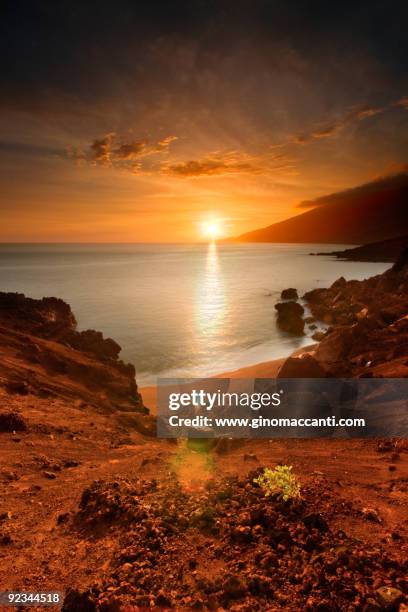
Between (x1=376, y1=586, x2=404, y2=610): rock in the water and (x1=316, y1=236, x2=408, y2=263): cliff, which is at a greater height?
(x1=316, y1=236, x2=408, y2=263): cliff

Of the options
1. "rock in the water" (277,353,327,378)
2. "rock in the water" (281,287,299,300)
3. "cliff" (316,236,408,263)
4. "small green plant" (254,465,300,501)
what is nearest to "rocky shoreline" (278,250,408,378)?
"rock in the water" (277,353,327,378)

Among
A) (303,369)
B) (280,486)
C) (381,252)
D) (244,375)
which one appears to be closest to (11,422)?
(280,486)

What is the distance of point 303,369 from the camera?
1190cm

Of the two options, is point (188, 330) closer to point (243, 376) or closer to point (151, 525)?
point (243, 376)

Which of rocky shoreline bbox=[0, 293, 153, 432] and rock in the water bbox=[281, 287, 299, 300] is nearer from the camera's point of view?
rocky shoreline bbox=[0, 293, 153, 432]

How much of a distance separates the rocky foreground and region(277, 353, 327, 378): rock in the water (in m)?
3.06

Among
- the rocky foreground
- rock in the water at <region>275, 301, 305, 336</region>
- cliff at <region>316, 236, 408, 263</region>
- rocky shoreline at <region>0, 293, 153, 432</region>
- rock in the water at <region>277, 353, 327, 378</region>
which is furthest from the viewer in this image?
cliff at <region>316, 236, 408, 263</region>

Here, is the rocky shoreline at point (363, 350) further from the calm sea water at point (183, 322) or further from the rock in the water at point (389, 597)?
the calm sea water at point (183, 322)

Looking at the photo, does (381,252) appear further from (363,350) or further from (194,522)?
(194,522)

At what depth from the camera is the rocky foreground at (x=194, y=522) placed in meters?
3.49

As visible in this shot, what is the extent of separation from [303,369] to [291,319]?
2484cm

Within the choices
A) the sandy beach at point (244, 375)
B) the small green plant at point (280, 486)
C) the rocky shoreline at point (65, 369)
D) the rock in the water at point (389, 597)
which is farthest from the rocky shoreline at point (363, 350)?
the rock in the water at point (389, 597)

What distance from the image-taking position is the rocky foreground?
3490mm

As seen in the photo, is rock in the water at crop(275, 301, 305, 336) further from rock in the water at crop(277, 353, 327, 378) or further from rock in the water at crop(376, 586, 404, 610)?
rock in the water at crop(376, 586, 404, 610)
